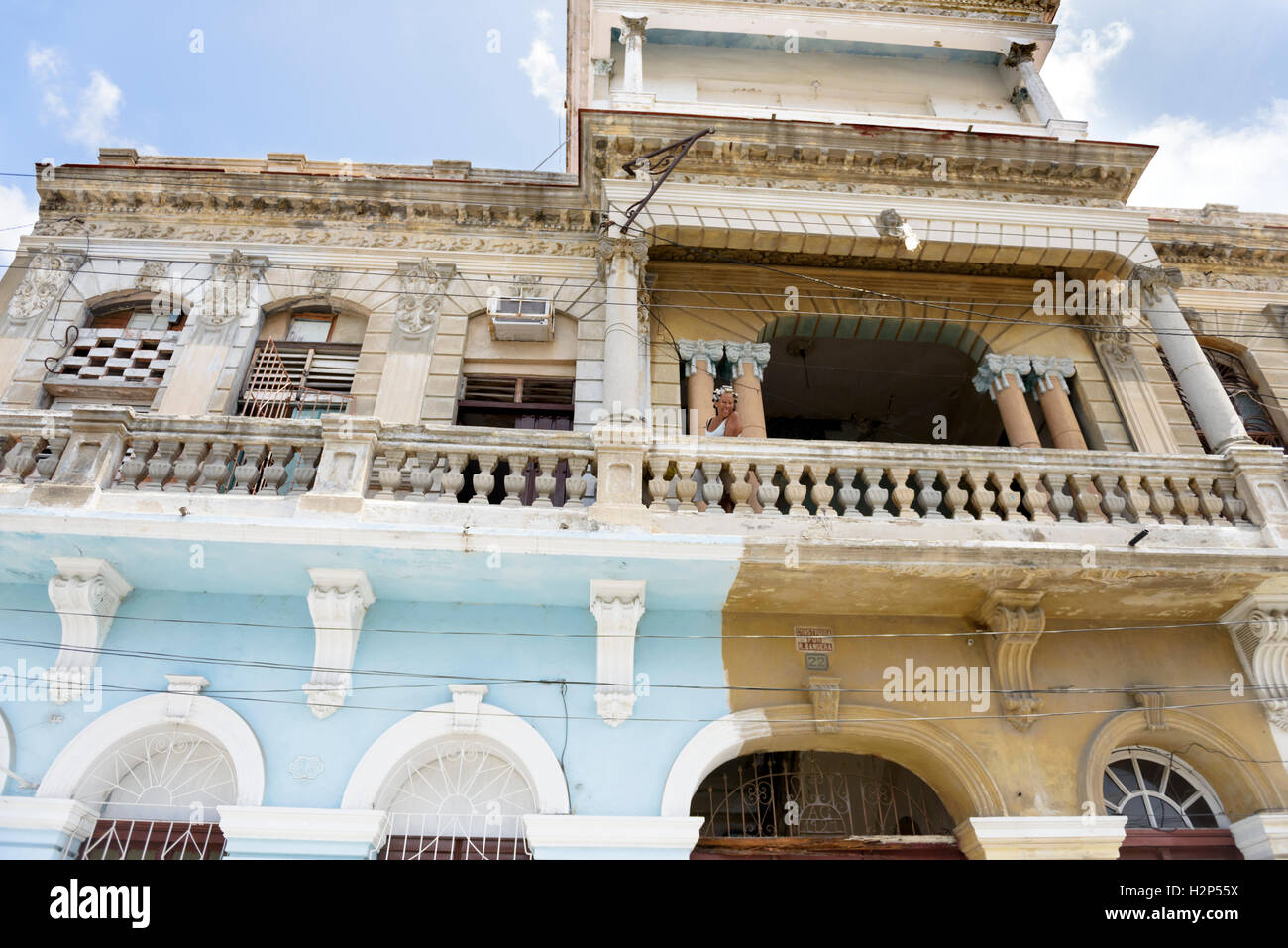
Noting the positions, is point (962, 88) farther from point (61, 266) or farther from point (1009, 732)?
point (61, 266)

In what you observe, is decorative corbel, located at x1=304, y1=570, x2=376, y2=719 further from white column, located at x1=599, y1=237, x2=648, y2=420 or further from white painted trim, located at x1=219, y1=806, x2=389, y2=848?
white column, located at x1=599, y1=237, x2=648, y2=420

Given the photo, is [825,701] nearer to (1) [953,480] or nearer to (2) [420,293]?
(1) [953,480]

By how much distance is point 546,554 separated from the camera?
6773 millimetres

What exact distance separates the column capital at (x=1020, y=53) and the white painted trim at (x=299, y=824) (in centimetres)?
1333

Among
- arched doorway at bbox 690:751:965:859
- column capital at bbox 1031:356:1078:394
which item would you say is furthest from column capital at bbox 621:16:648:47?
arched doorway at bbox 690:751:965:859

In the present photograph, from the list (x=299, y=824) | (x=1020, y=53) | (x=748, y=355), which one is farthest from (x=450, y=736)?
(x=1020, y=53)

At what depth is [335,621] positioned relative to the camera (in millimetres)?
7004

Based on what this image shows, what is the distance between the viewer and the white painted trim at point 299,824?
20.5 ft

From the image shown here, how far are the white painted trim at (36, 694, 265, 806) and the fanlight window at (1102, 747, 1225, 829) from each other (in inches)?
281

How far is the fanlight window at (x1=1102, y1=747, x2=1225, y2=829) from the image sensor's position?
7.51 meters

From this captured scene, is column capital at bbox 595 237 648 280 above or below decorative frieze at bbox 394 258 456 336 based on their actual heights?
below
